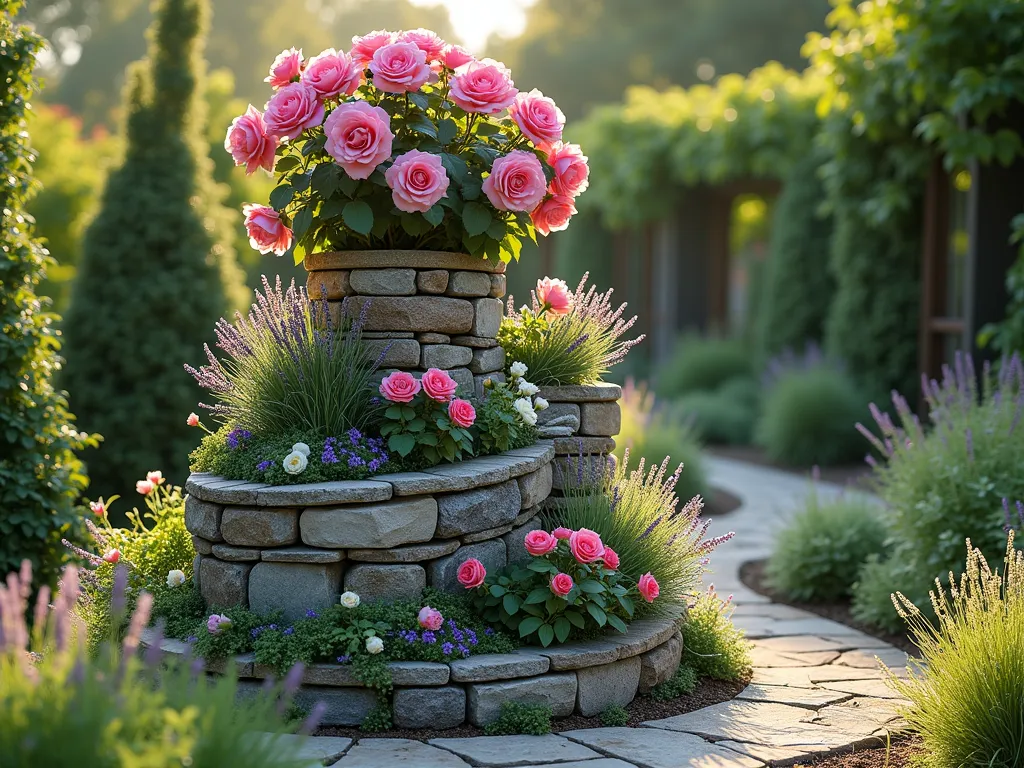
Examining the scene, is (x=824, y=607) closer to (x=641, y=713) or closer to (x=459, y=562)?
(x=641, y=713)

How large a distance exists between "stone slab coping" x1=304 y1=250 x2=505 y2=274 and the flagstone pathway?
63.8 inches

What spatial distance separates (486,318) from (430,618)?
4.06 feet

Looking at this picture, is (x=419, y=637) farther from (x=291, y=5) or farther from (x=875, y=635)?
(x=291, y=5)

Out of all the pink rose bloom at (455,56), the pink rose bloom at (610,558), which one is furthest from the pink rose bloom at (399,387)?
the pink rose bloom at (455,56)

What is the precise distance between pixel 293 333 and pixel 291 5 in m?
35.3

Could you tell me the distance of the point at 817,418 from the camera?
9.45 meters

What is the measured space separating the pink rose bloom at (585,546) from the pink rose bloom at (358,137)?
1.42 metres

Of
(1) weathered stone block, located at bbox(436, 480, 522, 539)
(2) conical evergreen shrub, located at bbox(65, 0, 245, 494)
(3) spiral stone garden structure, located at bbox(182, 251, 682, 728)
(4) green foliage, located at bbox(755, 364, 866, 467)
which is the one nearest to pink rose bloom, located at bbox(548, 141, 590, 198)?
(3) spiral stone garden structure, located at bbox(182, 251, 682, 728)

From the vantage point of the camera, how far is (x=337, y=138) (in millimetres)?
3611

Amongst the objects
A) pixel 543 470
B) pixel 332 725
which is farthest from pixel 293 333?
pixel 332 725

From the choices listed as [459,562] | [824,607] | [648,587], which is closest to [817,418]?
[824,607]

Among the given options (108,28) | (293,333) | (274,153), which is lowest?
(293,333)

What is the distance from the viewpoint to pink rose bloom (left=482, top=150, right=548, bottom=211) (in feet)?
12.3

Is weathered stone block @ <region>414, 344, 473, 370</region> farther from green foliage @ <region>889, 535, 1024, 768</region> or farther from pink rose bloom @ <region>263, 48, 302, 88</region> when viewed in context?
green foliage @ <region>889, 535, 1024, 768</region>
